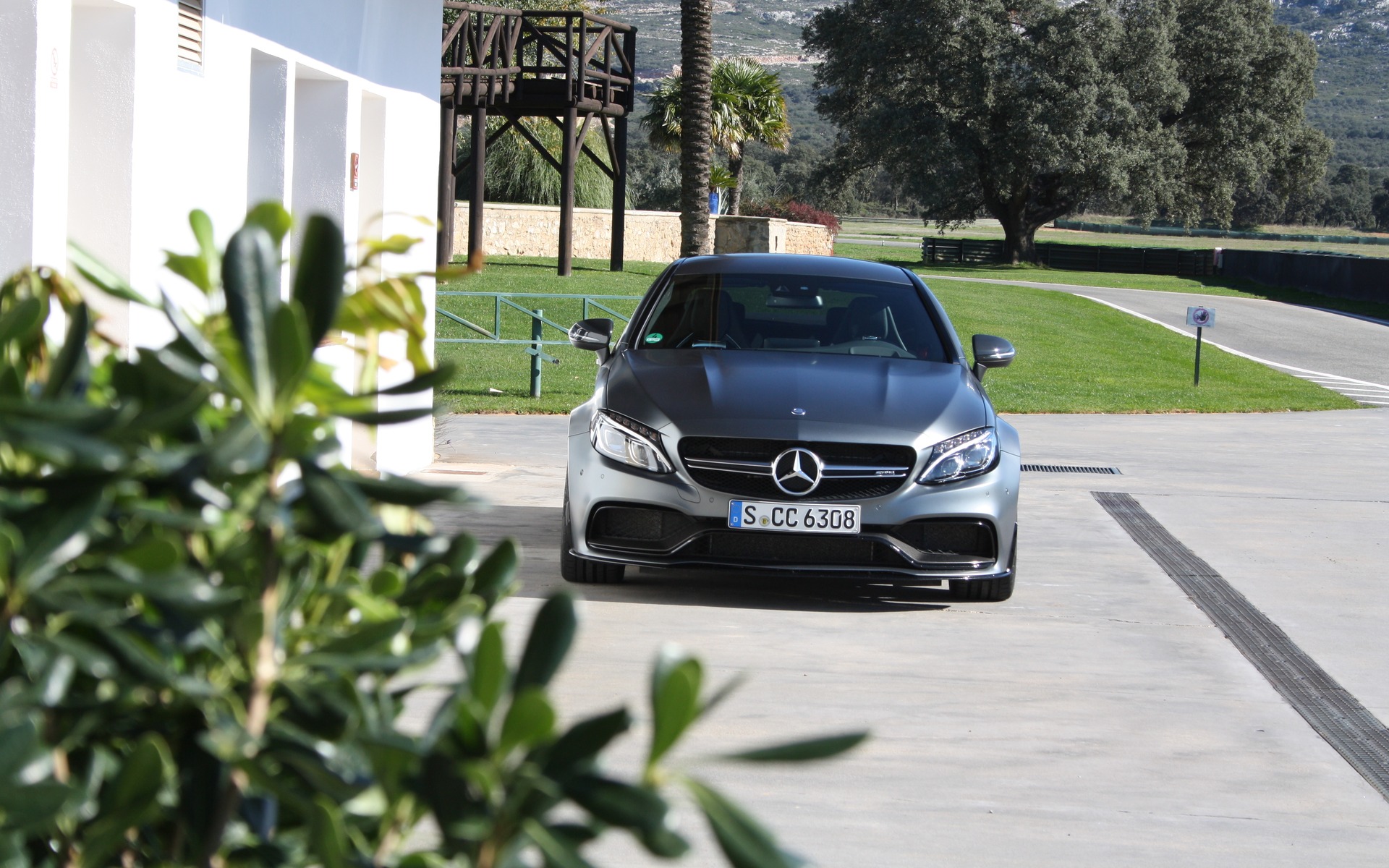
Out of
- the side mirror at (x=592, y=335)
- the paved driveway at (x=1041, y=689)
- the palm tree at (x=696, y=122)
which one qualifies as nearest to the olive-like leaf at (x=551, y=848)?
the paved driveway at (x=1041, y=689)

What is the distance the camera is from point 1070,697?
17.7ft

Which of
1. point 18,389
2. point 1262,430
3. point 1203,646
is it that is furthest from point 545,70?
point 18,389

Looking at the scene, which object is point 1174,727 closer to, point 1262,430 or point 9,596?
point 9,596

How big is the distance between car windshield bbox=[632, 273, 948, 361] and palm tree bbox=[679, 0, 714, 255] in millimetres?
14771

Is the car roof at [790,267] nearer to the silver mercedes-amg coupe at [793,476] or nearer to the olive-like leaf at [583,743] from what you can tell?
the silver mercedes-amg coupe at [793,476]

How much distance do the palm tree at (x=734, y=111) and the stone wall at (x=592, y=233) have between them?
10302 mm

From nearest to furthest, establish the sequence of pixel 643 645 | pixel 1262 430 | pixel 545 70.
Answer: pixel 643 645 → pixel 1262 430 → pixel 545 70

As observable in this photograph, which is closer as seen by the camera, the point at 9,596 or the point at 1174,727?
the point at 9,596

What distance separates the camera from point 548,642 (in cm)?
108

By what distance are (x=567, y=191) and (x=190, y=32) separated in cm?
2603

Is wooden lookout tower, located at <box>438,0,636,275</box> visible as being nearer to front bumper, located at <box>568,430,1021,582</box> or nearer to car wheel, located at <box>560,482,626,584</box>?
car wheel, located at <box>560,482,626,584</box>

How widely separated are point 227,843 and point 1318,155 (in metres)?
70.6

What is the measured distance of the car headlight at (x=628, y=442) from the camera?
6.45 m

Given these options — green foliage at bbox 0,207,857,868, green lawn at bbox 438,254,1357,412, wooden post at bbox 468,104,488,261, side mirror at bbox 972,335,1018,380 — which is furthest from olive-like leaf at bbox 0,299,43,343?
wooden post at bbox 468,104,488,261
